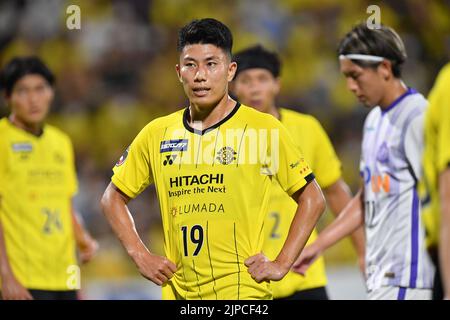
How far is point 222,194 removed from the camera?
4.61 meters

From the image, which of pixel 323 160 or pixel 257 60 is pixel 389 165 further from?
pixel 257 60

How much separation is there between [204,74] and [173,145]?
0.40 meters

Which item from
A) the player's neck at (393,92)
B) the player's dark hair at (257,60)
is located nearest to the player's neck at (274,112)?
the player's dark hair at (257,60)

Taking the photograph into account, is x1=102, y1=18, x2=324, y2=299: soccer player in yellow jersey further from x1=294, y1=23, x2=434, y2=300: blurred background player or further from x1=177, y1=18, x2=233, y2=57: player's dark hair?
x1=294, y1=23, x2=434, y2=300: blurred background player

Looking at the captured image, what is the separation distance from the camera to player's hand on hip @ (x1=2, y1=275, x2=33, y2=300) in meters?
6.48

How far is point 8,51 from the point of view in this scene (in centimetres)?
1231

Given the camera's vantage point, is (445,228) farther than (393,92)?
No

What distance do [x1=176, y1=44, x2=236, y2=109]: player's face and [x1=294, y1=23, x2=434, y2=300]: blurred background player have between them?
1.29m

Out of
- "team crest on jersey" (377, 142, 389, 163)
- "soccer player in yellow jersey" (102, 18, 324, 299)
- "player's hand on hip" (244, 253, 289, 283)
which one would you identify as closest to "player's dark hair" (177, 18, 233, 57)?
"soccer player in yellow jersey" (102, 18, 324, 299)

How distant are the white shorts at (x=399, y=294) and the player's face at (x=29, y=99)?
3014 mm

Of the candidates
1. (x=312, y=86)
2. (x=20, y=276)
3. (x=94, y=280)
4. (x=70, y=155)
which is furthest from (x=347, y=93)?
(x=20, y=276)

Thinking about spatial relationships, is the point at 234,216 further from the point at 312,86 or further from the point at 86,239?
the point at 312,86

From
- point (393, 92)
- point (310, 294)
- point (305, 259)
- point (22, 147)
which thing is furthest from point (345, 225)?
point (22, 147)
